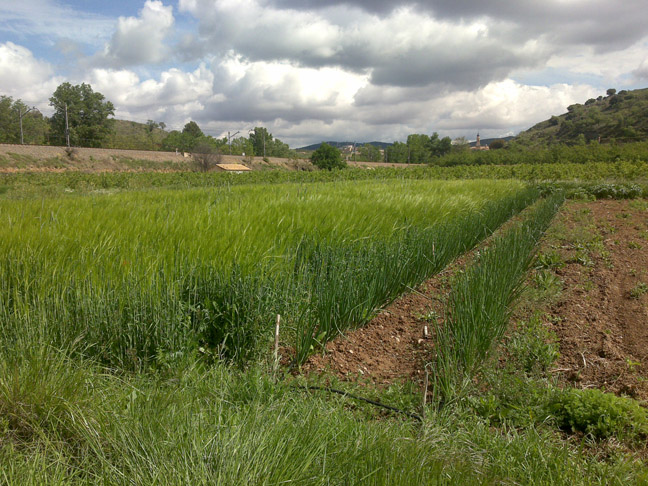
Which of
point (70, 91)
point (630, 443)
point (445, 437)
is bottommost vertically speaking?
point (630, 443)

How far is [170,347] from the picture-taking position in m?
2.28

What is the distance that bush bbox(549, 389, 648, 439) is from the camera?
2.04m

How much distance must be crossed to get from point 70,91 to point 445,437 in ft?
214

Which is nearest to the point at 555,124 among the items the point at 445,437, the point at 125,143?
the point at 125,143

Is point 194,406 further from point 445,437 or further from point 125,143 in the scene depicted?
point 125,143

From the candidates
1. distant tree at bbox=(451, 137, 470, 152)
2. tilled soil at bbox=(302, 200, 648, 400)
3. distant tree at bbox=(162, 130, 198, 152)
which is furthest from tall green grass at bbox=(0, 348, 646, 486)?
distant tree at bbox=(451, 137, 470, 152)

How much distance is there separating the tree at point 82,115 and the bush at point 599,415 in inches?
2333

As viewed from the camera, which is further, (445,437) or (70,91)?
(70,91)

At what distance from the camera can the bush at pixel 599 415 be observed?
2035 mm

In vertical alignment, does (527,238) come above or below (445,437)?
above

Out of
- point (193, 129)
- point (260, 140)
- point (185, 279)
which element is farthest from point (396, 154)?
point (185, 279)

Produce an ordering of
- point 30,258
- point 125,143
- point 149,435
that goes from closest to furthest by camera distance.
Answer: point 149,435, point 30,258, point 125,143

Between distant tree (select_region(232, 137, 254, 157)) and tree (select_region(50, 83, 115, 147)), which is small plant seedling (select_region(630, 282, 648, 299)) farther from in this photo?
distant tree (select_region(232, 137, 254, 157))

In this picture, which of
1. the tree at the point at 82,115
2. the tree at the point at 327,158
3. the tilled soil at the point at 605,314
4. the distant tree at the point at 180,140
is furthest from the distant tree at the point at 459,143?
the tilled soil at the point at 605,314
